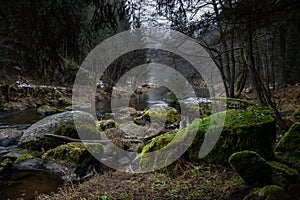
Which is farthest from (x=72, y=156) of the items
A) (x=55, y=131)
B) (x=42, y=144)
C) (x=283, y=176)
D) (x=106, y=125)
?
(x=283, y=176)

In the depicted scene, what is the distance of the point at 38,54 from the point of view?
9.64 feet

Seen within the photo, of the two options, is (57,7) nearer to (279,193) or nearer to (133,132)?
(279,193)

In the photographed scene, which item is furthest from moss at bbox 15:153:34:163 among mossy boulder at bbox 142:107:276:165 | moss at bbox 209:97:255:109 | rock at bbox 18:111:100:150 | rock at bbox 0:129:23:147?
moss at bbox 209:97:255:109

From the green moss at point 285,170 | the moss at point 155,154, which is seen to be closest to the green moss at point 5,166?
the moss at point 155,154

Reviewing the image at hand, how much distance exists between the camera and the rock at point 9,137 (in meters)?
8.27

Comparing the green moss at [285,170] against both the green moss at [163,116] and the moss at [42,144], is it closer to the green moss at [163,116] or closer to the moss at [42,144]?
the moss at [42,144]

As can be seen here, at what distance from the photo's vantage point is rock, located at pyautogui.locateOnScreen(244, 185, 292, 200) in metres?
2.81

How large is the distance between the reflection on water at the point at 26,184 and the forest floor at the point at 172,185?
0.74 m

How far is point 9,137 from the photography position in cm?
859

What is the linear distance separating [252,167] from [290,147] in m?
1.86

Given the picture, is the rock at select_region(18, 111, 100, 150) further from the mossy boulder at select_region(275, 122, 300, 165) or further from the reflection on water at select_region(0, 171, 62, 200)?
the mossy boulder at select_region(275, 122, 300, 165)

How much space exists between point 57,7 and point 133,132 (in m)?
7.66

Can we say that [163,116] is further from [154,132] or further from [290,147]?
[290,147]

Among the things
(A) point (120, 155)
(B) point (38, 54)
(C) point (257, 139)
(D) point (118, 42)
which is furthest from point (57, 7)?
(D) point (118, 42)
